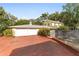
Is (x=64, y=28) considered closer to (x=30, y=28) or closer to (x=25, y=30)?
(x=30, y=28)

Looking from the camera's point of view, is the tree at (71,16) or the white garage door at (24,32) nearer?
the tree at (71,16)

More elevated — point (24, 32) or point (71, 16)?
point (71, 16)

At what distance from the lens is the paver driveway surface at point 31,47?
618 cm

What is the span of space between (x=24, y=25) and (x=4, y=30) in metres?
0.37

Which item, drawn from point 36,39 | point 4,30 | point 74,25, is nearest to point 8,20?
point 4,30

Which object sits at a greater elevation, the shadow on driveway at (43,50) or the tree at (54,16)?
the tree at (54,16)

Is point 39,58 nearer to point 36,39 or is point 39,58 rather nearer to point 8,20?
point 36,39

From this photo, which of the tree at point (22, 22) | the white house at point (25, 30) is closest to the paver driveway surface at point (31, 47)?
the white house at point (25, 30)

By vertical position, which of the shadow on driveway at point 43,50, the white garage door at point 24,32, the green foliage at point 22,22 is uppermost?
the green foliage at point 22,22

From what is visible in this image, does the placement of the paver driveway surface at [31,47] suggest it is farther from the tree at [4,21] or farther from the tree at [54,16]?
the tree at [54,16]

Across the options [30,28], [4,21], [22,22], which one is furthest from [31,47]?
[4,21]

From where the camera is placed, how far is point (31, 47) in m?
6.21

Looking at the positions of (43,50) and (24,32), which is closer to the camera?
(43,50)

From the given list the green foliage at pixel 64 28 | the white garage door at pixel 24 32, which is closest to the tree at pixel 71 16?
the green foliage at pixel 64 28
